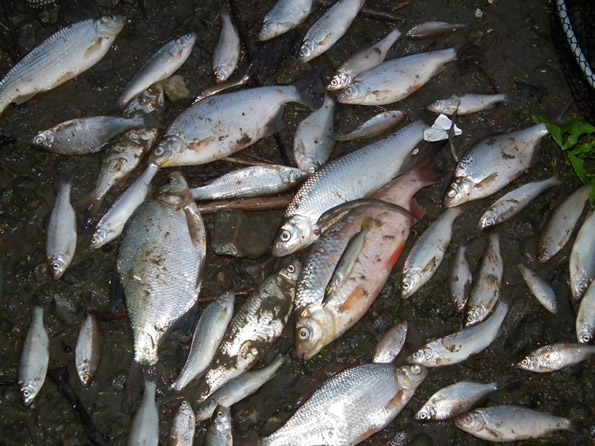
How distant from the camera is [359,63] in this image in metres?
4.71

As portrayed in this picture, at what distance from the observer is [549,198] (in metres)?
4.73

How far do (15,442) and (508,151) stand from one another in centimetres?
447

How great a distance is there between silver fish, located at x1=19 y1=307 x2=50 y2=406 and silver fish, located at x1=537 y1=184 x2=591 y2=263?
3.98 metres

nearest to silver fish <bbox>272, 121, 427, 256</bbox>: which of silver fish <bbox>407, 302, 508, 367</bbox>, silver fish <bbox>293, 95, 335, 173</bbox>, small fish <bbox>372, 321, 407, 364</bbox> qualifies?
silver fish <bbox>293, 95, 335, 173</bbox>

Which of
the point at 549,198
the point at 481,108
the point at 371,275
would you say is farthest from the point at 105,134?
the point at 549,198

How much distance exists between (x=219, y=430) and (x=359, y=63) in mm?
3131

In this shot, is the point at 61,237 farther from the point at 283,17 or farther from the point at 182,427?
the point at 283,17

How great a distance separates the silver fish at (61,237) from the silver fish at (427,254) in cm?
264

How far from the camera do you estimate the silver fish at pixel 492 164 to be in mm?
4457

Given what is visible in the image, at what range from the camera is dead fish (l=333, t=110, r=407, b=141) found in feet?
15.0

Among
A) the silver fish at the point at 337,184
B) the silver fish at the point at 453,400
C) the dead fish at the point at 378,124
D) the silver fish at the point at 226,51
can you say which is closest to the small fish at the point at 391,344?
the silver fish at the point at 453,400

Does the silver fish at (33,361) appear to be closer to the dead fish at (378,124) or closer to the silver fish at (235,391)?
the silver fish at (235,391)

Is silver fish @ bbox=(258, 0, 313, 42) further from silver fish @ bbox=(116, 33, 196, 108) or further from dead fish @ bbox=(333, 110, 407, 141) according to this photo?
dead fish @ bbox=(333, 110, 407, 141)

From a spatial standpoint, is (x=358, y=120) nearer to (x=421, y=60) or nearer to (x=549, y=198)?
(x=421, y=60)
